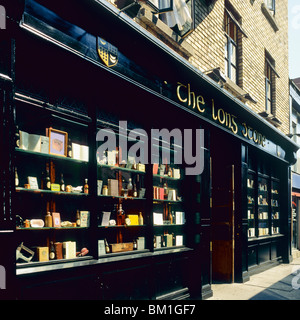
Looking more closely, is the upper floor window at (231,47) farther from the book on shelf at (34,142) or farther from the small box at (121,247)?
the book on shelf at (34,142)

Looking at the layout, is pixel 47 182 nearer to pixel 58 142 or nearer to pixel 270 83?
pixel 58 142

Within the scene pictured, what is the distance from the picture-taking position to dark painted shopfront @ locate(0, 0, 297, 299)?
3820mm

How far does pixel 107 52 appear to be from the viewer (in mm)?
4770

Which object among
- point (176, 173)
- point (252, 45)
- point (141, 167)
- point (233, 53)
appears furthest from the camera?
point (252, 45)

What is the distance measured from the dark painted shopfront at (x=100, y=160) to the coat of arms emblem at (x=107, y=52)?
20mm

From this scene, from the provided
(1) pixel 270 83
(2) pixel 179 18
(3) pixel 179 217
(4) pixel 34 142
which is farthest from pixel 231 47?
(4) pixel 34 142

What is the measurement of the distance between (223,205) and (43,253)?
5582 mm

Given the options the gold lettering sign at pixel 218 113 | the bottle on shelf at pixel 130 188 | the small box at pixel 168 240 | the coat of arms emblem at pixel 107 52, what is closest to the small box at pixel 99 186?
the bottle on shelf at pixel 130 188

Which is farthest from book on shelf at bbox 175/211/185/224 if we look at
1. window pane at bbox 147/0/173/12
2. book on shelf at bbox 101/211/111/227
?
window pane at bbox 147/0/173/12

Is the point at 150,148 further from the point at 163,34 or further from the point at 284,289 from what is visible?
the point at 284,289

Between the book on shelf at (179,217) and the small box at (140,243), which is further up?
the book on shelf at (179,217)

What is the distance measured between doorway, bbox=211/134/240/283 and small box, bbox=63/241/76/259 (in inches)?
193

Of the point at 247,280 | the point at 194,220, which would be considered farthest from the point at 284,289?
the point at 194,220

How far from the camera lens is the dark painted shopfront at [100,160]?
3.82 meters
